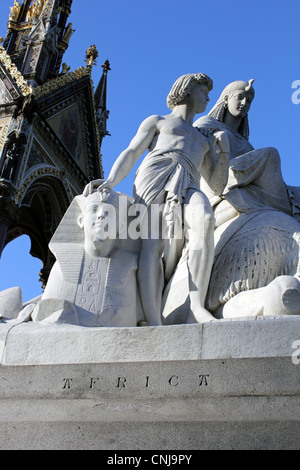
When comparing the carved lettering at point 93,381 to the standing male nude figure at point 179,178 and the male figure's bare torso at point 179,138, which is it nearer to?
the standing male nude figure at point 179,178

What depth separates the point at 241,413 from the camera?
2.51 meters

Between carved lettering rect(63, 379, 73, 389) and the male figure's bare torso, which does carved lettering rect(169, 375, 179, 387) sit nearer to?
carved lettering rect(63, 379, 73, 389)

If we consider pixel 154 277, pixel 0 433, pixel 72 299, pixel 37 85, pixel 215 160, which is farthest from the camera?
pixel 37 85

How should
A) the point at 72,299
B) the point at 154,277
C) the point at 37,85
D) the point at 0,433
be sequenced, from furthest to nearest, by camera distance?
the point at 37,85, the point at 154,277, the point at 72,299, the point at 0,433

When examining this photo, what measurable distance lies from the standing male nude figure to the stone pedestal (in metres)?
0.66

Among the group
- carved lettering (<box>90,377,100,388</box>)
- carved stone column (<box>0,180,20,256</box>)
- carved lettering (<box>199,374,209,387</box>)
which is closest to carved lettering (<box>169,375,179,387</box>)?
carved lettering (<box>199,374,209,387</box>)

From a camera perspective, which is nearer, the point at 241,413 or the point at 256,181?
the point at 241,413

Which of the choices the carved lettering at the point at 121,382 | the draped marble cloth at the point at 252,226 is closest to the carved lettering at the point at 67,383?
the carved lettering at the point at 121,382

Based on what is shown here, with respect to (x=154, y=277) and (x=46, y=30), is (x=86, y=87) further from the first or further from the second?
(x=154, y=277)

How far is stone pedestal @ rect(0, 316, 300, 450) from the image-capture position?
8.14 feet

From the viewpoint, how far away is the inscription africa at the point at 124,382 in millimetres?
2664

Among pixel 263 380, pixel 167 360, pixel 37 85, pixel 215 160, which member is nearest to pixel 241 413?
pixel 263 380

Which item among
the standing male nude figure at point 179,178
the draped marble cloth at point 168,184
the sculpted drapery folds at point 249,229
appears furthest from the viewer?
the draped marble cloth at point 168,184

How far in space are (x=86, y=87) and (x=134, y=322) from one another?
23619 mm
